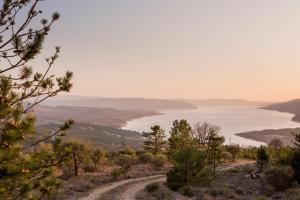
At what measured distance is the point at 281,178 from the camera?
35.2m

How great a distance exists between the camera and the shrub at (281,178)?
34781 mm

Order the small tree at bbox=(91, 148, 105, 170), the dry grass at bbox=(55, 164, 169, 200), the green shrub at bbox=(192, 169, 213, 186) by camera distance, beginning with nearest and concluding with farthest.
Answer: the dry grass at bbox=(55, 164, 169, 200) < the green shrub at bbox=(192, 169, 213, 186) < the small tree at bbox=(91, 148, 105, 170)

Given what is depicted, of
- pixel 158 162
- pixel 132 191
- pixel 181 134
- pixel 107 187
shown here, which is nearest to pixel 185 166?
pixel 132 191

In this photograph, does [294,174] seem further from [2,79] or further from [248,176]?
[2,79]

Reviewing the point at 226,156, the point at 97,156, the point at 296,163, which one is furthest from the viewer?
the point at 226,156

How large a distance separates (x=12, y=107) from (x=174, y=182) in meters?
30.0

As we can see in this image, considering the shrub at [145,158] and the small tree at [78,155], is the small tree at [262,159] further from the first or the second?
the small tree at [78,155]

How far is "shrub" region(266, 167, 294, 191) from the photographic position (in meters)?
34.8

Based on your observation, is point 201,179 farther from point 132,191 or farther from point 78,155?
point 78,155

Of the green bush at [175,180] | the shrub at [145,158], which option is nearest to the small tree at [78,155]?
the shrub at [145,158]

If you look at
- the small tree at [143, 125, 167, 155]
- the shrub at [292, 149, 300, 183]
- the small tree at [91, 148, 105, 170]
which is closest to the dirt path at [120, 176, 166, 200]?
the shrub at [292, 149, 300, 183]

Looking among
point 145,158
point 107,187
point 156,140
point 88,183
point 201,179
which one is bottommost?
point 145,158

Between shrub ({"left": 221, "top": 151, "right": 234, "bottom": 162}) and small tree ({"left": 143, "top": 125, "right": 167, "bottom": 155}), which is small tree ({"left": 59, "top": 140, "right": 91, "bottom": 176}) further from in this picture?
shrub ({"left": 221, "top": 151, "right": 234, "bottom": 162})

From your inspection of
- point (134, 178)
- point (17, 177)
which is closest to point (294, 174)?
point (134, 178)
